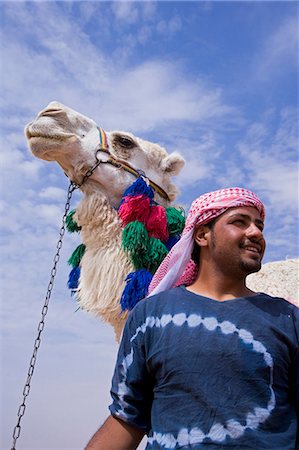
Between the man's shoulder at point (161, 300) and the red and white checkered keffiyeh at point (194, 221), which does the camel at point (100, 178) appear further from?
the man's shoulder at point (161, 300)

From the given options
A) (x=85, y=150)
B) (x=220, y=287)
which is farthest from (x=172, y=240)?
(x=220, y=287)

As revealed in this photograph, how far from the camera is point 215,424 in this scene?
67.4 inches

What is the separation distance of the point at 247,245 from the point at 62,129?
2.67 meters

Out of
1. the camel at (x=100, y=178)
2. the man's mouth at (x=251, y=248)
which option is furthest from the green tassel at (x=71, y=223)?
the man's mouth at (x=251, y=248)

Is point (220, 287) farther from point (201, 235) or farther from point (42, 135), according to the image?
point (42, 135)

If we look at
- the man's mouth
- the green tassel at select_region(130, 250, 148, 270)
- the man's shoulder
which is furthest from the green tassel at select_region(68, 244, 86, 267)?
the man's mouth

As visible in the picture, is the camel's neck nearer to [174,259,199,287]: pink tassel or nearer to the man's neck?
[174,259,199,287]: pink tassel

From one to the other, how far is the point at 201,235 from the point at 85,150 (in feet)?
8.03

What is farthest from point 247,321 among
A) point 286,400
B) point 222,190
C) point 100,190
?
point 100,190

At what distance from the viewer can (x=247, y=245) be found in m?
1.99

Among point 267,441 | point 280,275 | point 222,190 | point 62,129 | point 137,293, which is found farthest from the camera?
point 280,275

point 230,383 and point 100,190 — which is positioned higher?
point 100,190

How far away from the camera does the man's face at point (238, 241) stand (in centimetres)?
198

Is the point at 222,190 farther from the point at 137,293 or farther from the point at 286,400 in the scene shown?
the point at 137,293
